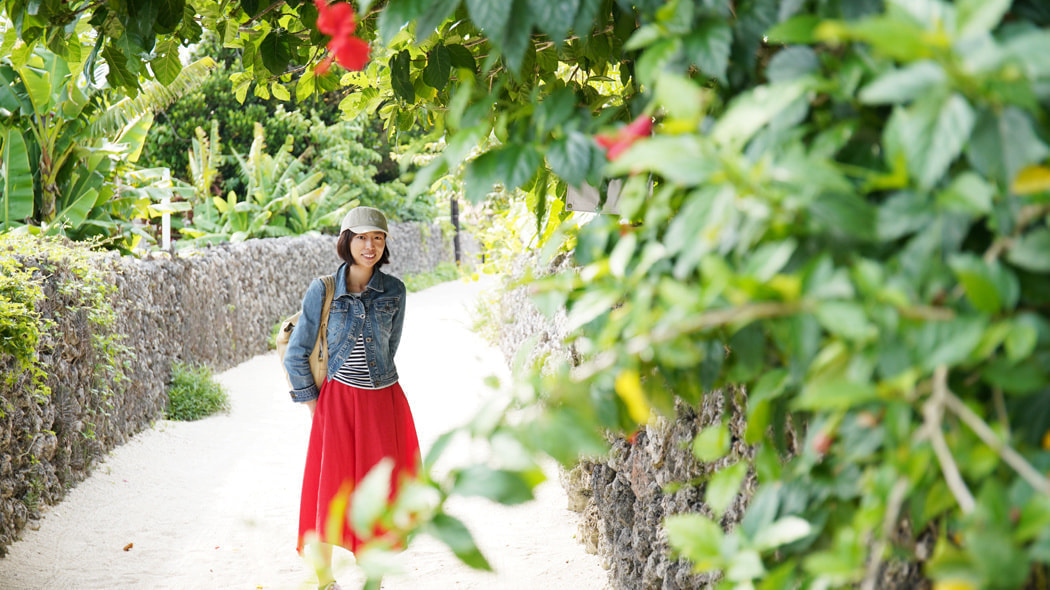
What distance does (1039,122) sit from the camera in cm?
76

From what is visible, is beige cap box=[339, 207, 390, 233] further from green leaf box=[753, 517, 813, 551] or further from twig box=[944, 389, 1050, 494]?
twig box=[944, 389, 1050, 494]

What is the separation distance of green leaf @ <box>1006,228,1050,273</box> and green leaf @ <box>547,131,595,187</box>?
54 centimetres

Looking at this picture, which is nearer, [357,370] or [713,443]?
[713,443]

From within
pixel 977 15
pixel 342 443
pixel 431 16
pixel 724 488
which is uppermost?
pixel 431 16

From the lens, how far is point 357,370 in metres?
3.71

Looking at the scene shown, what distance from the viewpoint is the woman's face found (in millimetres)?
3725

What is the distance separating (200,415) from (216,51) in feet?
45.2

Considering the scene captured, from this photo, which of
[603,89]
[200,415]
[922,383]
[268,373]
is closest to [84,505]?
[200,415]

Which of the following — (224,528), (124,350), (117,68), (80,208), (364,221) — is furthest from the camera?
(80,208)

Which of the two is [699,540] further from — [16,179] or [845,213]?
[16,179]

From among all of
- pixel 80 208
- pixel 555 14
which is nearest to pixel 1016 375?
pixel 555 14

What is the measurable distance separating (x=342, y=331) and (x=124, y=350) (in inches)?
140

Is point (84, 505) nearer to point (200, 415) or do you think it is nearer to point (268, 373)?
point (200, 415)

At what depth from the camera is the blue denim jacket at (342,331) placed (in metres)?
3.66
